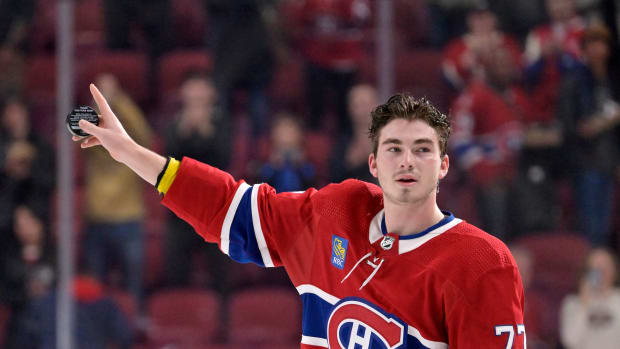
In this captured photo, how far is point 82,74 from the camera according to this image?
184 inches

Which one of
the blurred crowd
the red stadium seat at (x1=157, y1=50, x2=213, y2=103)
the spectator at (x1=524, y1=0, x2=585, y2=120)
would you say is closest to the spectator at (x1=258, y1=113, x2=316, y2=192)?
the blurred crowd

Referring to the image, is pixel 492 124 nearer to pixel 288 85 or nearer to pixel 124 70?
pixel 288 85

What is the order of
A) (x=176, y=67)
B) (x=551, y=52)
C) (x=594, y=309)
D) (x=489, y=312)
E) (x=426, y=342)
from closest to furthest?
1. (x=489, y=312)
2. (x=426, y=342)
3. (x=594, y=309)
4. (x=551, y=52)
5. (x=176, y=67)

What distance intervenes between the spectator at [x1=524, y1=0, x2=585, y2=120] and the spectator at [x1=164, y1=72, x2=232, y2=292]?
5.65 feet

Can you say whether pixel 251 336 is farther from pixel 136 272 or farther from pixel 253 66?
pixel 253 66

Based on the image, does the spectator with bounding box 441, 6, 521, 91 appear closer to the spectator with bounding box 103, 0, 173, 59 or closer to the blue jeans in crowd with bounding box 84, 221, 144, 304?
the spectator with bounding box 103, 0, 173, 59

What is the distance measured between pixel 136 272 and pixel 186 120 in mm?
874

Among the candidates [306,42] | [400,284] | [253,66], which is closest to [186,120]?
[253,66]

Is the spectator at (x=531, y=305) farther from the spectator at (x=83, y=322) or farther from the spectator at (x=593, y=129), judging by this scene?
the spectator at (x=83, y=322)

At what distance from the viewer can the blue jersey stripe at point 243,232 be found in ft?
7.63

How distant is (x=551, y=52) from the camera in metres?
4.61

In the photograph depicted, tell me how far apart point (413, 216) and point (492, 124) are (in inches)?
103

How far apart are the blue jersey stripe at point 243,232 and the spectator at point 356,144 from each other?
80.7 inches

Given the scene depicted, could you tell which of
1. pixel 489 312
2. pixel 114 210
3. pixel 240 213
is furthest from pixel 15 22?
pixel 489 312
